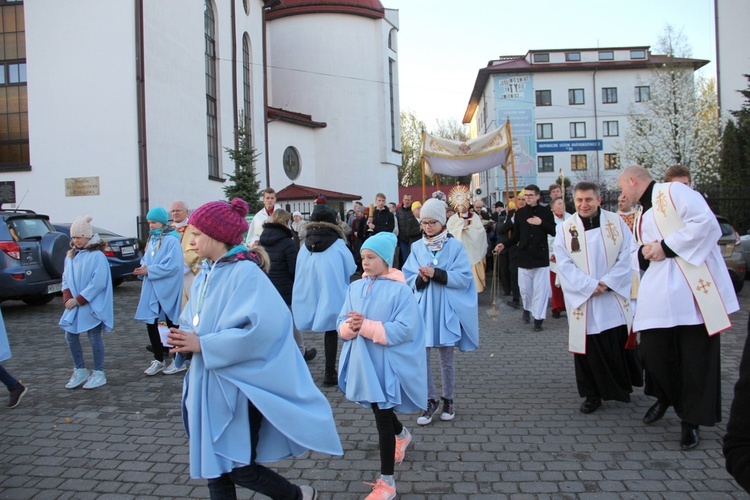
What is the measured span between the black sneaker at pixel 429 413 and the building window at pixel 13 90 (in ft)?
61.4

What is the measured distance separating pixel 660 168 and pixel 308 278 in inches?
1339

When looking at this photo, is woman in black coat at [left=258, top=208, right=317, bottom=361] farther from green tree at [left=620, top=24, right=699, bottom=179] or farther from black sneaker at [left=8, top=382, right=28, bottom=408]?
green tree at [left=620, top=24, right=699, bottom=179]

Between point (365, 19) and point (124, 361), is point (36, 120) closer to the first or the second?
point (124, 361)

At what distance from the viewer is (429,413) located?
510 centimetres

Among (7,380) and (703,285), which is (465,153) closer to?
(703,285)

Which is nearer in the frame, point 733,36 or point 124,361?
point 124,361

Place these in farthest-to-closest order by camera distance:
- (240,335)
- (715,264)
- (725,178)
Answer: (725,178)
(715,264)
(240,335)

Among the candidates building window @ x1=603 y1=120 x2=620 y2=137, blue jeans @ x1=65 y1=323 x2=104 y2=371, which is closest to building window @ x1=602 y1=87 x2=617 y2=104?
building window @ x1=603 y1=120 x2=620 y2=137

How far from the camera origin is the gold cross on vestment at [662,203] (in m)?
4.55

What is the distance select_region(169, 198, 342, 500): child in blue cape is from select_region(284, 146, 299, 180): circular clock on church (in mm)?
30100

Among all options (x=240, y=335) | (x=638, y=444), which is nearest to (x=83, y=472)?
(x=240, y=335)

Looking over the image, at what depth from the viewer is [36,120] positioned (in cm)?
1889

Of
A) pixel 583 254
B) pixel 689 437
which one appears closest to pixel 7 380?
pixel 583 254

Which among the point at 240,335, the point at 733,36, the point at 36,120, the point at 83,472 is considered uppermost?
the point at 733,36
